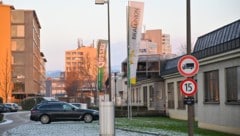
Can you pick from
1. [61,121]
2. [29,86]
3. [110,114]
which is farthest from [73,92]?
[110,114]

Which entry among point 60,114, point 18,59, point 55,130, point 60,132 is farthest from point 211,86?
point 18,59

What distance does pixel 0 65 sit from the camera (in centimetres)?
11256

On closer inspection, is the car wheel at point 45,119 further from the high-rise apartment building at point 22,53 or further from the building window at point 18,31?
the building window at point 18,31

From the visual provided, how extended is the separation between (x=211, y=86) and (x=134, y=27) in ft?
32.8

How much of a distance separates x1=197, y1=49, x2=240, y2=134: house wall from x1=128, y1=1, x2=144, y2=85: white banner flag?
815cm

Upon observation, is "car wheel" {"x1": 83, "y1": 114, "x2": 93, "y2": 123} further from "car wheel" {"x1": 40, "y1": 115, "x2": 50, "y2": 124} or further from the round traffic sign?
the round traffic sign

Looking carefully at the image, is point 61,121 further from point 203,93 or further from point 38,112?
point 203,93

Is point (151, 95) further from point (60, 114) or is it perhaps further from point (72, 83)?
point (72, 83)

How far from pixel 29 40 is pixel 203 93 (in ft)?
305

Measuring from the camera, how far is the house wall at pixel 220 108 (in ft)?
79.3

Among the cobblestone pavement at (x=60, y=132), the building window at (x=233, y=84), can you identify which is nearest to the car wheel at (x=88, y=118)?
the cobblestone pavement at (x=60, y=132)

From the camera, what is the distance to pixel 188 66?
48.9 feet

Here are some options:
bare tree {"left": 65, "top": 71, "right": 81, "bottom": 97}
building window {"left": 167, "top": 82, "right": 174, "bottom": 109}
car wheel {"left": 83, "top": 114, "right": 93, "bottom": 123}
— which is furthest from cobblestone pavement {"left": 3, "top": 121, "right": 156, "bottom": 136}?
bare tree {"left": 65, "top": 71, "right": 81, "bottom": 97}

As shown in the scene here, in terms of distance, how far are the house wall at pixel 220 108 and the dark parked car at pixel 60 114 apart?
11640 mm
